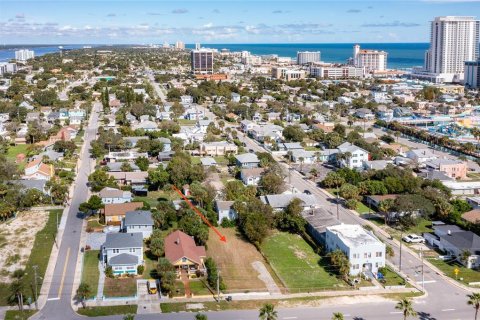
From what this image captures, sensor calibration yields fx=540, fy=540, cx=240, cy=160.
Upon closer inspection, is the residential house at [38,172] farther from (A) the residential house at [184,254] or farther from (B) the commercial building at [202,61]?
(B) the commercial building at [202,61]

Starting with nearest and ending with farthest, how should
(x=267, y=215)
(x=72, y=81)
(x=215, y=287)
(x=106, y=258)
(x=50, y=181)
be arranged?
1. (x=215, y=287)
2. (x=106, y=258)
3. (x=267, y=215)
4. (x=50, y=181)
5. (x=72, y=81)

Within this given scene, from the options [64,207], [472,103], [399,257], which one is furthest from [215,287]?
[472,103]

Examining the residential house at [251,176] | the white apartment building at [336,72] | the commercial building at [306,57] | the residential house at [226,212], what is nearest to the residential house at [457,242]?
the residential house at [226,212]

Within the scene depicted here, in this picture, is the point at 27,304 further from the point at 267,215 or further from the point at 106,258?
the point at 267,215

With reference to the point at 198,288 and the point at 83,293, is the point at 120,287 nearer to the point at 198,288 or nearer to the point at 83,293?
the point at 83,293

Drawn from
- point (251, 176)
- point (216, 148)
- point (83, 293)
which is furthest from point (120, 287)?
point (216, 148)

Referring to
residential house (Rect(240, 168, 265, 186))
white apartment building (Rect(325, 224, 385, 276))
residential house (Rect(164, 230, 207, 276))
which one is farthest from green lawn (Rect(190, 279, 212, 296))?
residential house (Rect(240, 168, 265, 186))
